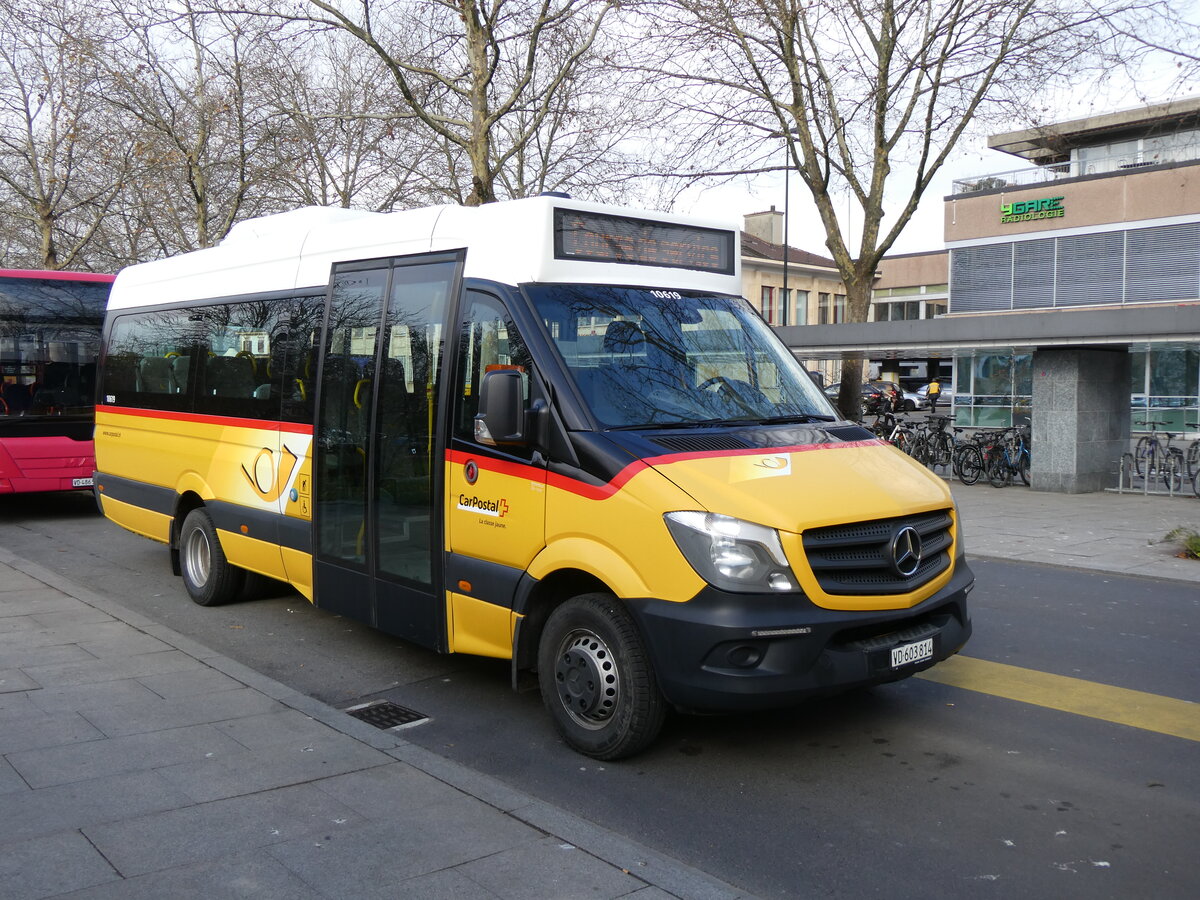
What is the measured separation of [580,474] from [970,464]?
1522 centimetres

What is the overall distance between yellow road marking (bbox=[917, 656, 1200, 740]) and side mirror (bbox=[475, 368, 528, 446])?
9.57 ft

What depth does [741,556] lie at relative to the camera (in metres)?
4.51

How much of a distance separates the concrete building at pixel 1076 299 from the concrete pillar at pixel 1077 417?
0.08ft

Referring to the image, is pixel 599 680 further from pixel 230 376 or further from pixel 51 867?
pixel 230 376

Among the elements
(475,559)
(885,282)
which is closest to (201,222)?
(475,559)

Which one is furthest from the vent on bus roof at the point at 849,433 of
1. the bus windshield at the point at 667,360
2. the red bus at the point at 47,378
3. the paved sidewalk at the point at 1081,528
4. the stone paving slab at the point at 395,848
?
the red bus at the point at 47,378

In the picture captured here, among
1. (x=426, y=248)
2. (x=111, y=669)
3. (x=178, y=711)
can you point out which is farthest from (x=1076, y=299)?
(x=178, y=711)

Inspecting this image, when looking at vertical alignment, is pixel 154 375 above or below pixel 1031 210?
below

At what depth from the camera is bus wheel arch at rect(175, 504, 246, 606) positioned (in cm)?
834

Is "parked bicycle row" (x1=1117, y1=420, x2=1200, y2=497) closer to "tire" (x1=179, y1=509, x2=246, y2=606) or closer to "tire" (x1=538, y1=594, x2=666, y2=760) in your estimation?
"tire" (x1=179, y1=509, x2=246, y2=606)

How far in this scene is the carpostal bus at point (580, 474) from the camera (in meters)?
4.58

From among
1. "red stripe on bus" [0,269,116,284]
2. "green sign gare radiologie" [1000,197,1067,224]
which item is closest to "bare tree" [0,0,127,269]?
"red stripe on bus" [0,269,116,284]

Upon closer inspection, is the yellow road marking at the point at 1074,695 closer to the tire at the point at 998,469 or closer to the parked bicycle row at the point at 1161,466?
the parked bicycle row at the point at 1161,466

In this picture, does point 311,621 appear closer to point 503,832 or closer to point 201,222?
point 503,832
